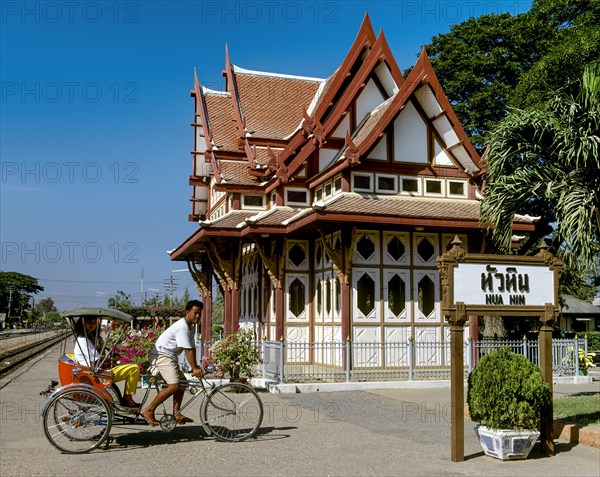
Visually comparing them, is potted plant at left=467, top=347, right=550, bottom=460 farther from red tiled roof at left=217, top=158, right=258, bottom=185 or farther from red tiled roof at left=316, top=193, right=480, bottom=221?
red tiled roof at left=217, top=158, right=258, bottom=185

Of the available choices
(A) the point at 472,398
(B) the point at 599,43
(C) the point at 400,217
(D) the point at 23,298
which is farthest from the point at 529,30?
(D) the point at 23,298

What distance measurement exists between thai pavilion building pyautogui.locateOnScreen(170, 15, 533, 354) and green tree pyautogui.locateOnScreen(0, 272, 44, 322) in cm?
11703

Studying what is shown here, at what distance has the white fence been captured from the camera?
55.6 feet

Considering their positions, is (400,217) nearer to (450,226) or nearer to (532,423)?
(450,226)

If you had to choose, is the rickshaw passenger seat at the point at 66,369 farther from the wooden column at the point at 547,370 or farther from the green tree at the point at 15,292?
the green tree at the point at 15,292

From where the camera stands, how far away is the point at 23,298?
149125mm

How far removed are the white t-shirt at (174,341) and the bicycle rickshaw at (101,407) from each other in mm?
420

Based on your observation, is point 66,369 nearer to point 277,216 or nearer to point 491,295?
point 491,295

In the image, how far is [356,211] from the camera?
58.4 feet

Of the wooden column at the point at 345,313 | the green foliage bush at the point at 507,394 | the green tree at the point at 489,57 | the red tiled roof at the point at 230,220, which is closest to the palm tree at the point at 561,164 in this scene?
the green foliage bush at the point at 507,394

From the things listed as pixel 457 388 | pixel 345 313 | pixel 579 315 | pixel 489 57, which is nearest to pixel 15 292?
pixel 579 315

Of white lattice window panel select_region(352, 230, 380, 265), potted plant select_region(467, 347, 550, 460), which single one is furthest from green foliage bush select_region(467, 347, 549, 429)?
white lattice window panel select_region(352, 230, 380, 265)

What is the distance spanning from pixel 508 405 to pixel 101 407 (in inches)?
196

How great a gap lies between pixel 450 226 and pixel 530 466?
10775 mm
